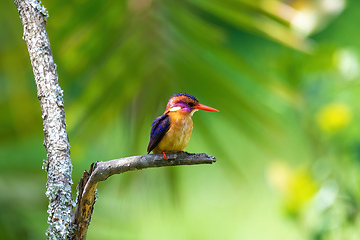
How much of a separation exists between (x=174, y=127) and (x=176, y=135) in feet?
0.11

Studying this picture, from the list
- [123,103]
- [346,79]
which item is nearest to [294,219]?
[346,79]

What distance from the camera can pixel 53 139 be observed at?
120 centimetres

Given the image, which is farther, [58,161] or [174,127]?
[174,127]

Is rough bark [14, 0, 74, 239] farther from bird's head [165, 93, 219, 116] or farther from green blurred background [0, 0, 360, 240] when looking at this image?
green blurred background [0, 0, 360, 240]

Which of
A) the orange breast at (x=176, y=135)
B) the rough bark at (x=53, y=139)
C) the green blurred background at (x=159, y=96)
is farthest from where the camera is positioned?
the green blurred background at (x=159, y=96)

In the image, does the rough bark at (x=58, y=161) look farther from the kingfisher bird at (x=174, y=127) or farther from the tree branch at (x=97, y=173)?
the kingfisher bird at (x=174, y=127)

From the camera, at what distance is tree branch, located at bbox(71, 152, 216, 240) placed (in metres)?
1.20

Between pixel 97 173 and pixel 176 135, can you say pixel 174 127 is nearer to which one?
pixel 176 135

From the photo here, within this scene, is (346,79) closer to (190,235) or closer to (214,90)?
(214,90)

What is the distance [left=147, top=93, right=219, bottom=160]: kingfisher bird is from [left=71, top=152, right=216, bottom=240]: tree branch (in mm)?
312

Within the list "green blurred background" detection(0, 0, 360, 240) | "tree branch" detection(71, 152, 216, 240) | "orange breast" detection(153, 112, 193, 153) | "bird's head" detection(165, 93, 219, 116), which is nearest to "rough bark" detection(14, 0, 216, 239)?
"tree branch" detection(71, 152, 216, 240)

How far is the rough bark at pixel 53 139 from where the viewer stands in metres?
1.19

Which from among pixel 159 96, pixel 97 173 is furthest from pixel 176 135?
pixel 159 96

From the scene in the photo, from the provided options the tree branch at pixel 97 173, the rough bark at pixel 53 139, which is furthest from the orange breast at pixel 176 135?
the rough bark at pixel 53 139
